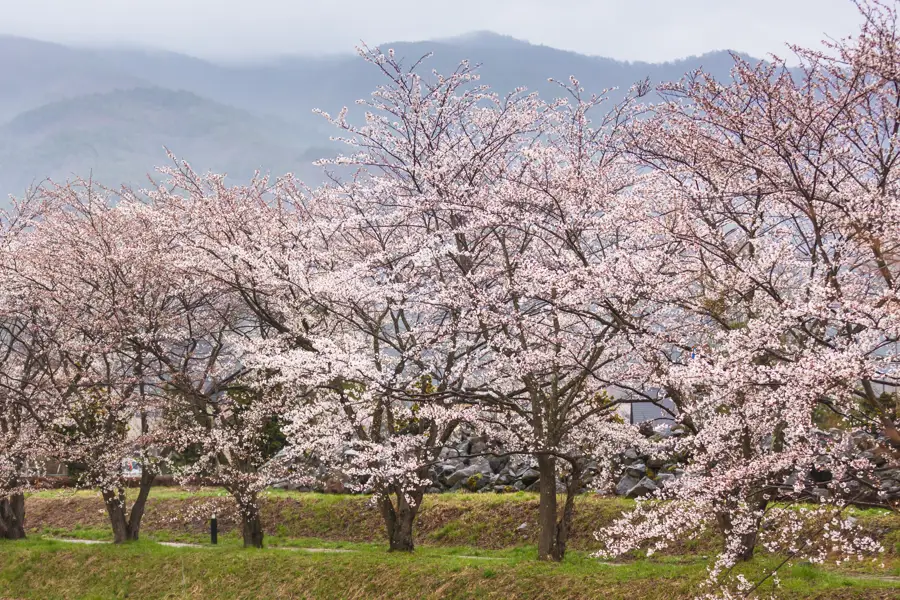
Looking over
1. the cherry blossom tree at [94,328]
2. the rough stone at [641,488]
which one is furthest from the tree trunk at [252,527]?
the rough stone at [641,488]

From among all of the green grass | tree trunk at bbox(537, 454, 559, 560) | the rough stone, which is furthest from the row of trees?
the rough stone

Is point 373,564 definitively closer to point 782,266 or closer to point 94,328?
point 94,328

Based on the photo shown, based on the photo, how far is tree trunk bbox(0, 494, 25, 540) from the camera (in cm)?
2138

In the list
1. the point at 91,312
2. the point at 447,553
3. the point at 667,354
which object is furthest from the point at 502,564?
the point at 91,312

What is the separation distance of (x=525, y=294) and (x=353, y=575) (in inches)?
248

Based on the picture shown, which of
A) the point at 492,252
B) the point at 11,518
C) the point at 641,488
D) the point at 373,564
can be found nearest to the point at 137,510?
the point at 11,518

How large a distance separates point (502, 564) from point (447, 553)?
3.58 metres

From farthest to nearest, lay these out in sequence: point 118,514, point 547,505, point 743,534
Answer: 1. point 118,514
2. point 547,505
3. point 743,534

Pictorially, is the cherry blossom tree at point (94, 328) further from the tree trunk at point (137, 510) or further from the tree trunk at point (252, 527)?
the tree trunk at point (252, 527)

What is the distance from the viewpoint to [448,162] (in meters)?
14.1

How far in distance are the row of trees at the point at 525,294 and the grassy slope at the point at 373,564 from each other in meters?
0.88

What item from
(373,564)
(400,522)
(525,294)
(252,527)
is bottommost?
(373,564)

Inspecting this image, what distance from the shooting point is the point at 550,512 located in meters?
13.9

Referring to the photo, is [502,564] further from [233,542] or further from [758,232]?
[233,542]
